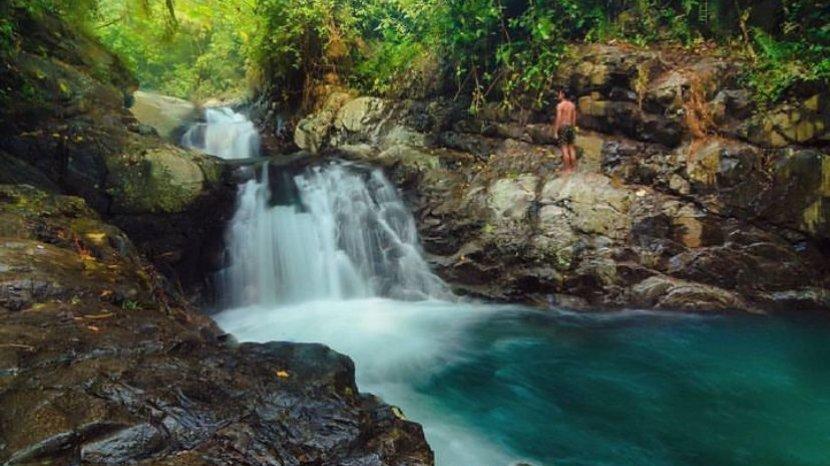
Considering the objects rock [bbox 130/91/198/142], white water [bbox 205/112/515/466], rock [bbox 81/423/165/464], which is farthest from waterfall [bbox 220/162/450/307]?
rock [bbox 130/91/198/142]

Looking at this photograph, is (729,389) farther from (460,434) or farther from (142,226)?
(142,226)

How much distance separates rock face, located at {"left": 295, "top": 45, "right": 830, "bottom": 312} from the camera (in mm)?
7340

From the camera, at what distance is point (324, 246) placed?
8984 millimetres

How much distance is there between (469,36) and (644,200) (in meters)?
4.61

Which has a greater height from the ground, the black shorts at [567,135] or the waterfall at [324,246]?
the black shorts at [567,135]

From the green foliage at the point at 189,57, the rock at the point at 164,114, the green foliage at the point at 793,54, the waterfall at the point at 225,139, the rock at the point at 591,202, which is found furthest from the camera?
the green foliage at the point at 189,57

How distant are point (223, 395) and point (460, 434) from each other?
8.04ft

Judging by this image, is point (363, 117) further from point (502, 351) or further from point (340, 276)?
point (502, 351)

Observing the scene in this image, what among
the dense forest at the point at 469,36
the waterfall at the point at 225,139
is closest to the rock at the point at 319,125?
the dense forest at the point at 469,36

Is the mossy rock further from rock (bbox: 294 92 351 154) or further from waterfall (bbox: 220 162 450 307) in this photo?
rock (bbox: 294 92 351 154)

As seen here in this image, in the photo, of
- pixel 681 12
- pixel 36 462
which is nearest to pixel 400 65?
pixel 681 12

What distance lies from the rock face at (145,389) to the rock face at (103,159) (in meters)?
3.18

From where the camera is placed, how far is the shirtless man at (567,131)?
8742mm

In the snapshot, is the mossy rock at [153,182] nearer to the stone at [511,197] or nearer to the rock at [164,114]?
the stone at [511,197]
